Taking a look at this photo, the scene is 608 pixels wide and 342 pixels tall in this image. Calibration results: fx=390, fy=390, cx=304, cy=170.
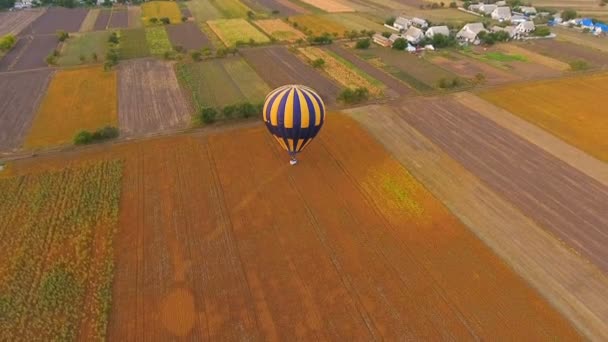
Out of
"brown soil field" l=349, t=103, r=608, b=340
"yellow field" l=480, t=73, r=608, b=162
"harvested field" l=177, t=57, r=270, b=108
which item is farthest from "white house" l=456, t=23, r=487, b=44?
"harvested field" l=177, t=57, r=270, b=108

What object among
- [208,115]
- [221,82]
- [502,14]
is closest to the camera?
[208,115]

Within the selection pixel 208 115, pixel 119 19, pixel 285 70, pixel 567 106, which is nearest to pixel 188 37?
pixel 119 19

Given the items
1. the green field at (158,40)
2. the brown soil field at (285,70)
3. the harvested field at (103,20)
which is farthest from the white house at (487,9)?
the harvested field at (103,20)

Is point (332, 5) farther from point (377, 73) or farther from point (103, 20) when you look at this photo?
point (103, 20)

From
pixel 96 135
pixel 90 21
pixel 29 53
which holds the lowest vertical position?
pixel 96 135

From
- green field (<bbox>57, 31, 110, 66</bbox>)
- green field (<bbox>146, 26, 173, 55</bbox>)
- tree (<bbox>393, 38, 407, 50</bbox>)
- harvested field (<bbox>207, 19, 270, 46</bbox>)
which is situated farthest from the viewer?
harvested field (<bbox>207, 19, 270, 46</bbox>)

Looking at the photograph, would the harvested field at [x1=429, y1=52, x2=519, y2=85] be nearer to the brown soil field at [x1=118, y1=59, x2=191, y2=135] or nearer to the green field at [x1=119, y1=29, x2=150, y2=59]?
the brown soil field at [x1=118, y1=59, x2=191, y2=135]

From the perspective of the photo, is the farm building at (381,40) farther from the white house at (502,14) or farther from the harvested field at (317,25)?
the white house at (502,14)
